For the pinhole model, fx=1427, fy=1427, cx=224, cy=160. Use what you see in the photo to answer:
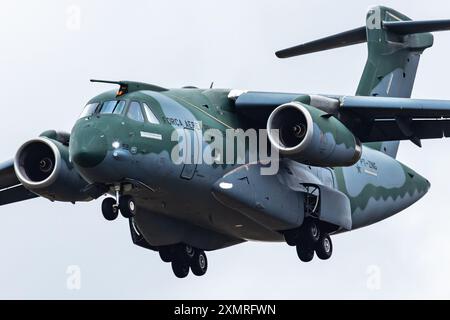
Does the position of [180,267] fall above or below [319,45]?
below

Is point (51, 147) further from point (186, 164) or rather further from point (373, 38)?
point (373, 38)

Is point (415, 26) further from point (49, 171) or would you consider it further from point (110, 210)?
point (110, 210)

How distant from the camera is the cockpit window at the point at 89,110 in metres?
20.8

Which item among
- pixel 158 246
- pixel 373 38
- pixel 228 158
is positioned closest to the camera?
pixel 228 158

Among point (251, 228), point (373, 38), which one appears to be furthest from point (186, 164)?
point (373, 38)

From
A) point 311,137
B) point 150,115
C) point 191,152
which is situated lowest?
point 191,152

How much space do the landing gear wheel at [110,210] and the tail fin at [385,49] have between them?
244 inches

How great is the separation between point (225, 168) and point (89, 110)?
7.63ft

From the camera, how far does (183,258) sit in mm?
23547

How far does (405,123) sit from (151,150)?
4386 millimetres

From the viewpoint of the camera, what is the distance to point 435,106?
22062 mm

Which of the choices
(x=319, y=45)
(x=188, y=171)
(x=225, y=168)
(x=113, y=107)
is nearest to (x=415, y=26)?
(x=319, y=45)

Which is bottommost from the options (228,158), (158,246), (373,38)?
(158,246)

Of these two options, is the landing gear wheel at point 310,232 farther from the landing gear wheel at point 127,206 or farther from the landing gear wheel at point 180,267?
the landing gear wheel at point 127,206
